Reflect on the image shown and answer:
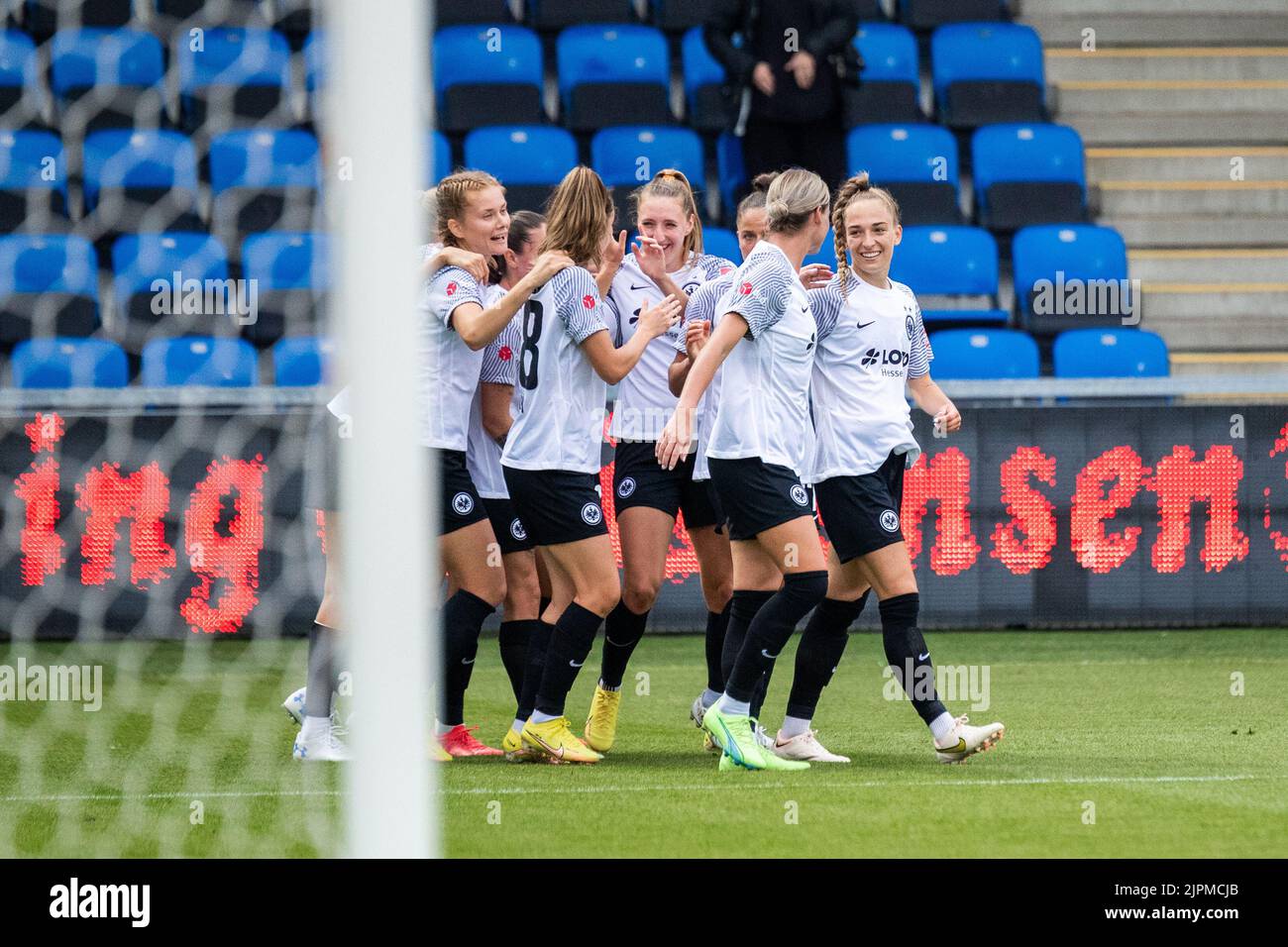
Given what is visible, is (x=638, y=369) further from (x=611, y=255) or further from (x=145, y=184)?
(x=145, y=184)

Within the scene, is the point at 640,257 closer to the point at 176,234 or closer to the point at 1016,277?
the point at 176,234

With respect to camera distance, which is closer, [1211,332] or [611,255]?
[611,255]

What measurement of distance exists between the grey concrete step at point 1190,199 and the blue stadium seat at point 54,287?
7.53 metres

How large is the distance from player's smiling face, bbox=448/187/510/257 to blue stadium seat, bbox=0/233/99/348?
318 cm

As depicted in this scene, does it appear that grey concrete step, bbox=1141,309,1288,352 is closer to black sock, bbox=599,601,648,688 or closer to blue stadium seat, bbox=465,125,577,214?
blue stadium seat, bbox=465,125,577,214

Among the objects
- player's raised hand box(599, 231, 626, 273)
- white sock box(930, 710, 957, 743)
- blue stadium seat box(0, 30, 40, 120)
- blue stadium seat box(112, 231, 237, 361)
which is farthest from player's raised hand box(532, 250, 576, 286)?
blue stadium seat box(0, 30, 40, 120)

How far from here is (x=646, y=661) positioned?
9016 millimetres

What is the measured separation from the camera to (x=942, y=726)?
591 cm

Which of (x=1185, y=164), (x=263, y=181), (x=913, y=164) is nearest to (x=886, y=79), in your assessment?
(x=913, y=164)

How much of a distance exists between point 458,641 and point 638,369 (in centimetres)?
125

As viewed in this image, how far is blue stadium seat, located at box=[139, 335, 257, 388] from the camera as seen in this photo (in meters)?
9.33
